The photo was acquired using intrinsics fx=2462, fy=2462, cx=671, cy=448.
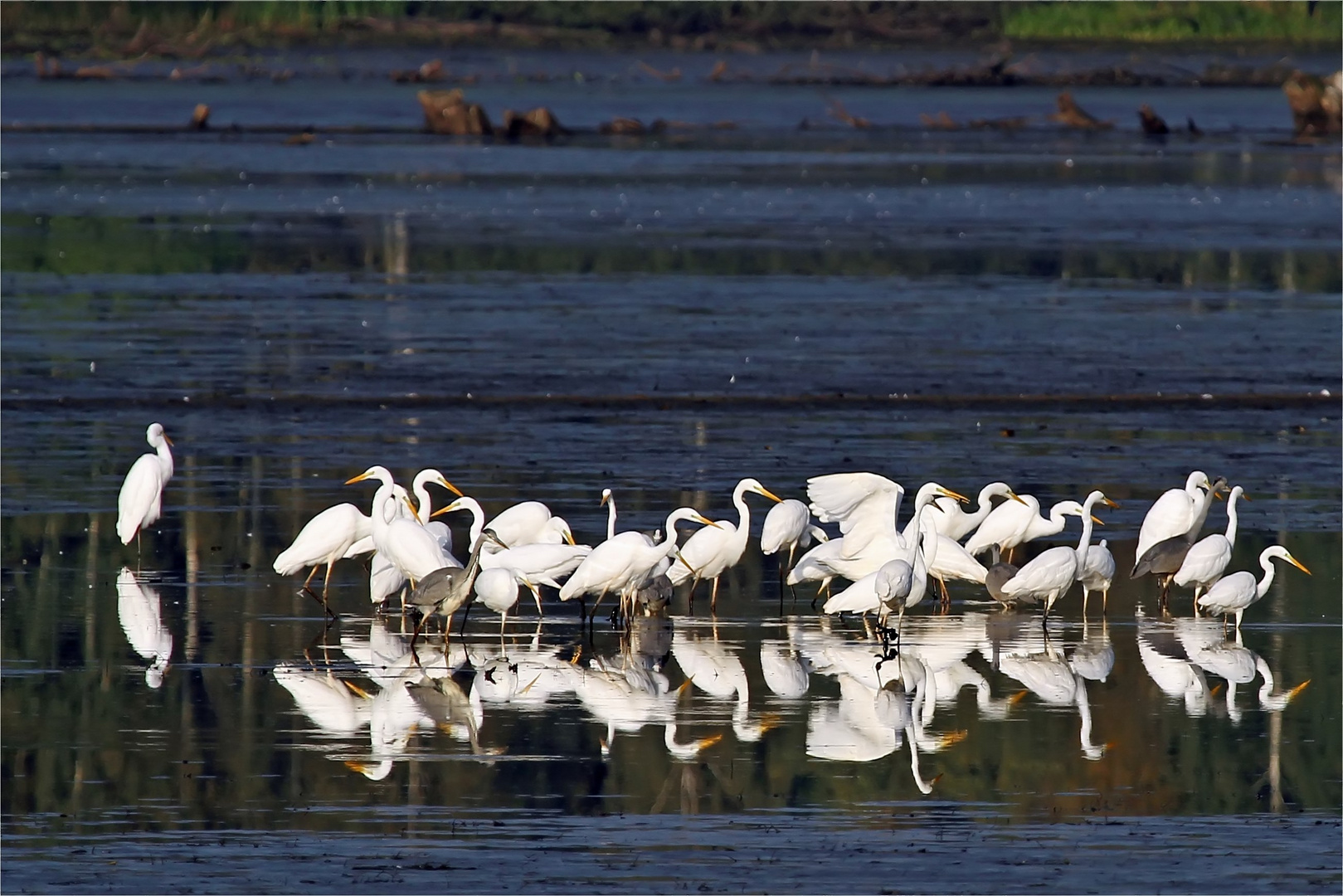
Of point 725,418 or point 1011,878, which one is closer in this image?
point 1011,878

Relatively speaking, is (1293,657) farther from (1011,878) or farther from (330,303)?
(330,303)

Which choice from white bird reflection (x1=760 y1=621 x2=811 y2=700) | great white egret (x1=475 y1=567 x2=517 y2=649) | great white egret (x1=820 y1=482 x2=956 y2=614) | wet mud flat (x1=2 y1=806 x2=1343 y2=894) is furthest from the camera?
great white egret (x1=820 y1=482 x2=956 y2=614)

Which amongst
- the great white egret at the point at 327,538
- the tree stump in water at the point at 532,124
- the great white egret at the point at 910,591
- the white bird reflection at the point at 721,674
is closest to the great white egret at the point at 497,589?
the white bird reflection at the point at 721,674

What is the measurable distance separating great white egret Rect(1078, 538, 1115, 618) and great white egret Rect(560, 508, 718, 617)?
199cm

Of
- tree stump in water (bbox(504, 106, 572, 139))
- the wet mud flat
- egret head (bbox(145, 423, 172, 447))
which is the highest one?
tree stump in water (bbox(504, 106, 572, 139))

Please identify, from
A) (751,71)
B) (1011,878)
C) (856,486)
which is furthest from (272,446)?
(751,71)

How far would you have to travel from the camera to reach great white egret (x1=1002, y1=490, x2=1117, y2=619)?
11.3m

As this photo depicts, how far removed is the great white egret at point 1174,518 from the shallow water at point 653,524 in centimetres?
29

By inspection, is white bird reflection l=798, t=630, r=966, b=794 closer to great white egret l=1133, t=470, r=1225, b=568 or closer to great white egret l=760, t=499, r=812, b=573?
great white egret l=760, t=499, r=812, b=573

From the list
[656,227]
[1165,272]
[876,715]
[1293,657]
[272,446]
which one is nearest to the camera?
[876,715]

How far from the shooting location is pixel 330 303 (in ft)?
77.3

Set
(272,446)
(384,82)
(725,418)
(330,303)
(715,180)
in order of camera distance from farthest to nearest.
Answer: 1. (384,82)
2. (715,180)
3. (330,303)
4. (725,418)
5. (272,446)

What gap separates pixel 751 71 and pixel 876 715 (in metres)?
77.1

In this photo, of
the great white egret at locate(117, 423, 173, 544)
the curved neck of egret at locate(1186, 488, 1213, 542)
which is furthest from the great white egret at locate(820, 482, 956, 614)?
the great white egret at locate(117, 423, 173, 544)
